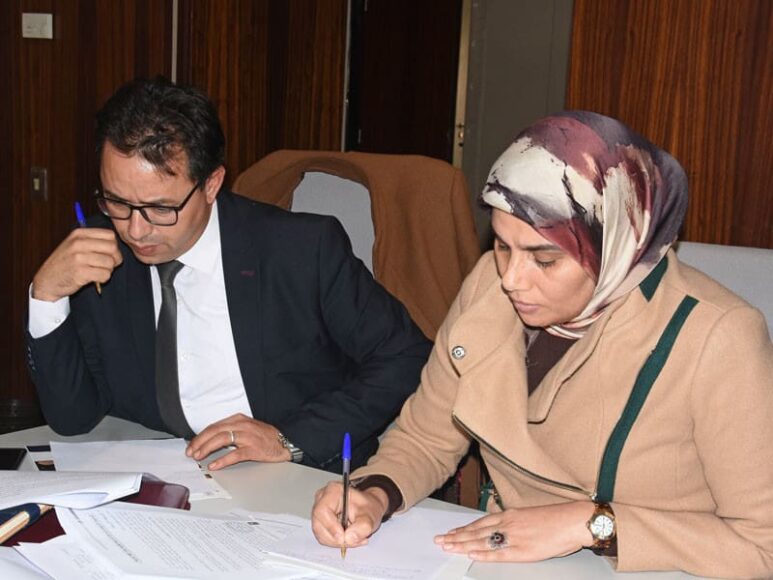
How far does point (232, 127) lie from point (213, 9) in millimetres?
476

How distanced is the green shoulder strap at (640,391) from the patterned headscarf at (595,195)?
0.06m

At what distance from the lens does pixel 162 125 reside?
186 centimetres

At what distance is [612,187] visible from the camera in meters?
1.43

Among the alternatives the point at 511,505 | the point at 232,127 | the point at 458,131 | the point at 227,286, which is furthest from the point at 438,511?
the point at 458,131

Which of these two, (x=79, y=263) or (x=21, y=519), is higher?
(x=79, y=263)

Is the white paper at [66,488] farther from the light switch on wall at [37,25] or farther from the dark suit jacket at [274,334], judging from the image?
the light switch on wall at [37,25]

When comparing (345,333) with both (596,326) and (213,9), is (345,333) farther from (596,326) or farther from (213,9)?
(213,9)

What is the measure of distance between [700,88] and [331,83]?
2957 millimetres

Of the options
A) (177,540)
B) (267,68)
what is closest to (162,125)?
(177,540)

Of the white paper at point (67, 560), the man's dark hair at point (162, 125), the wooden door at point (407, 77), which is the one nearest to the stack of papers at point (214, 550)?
the white paper at point (67, 560)

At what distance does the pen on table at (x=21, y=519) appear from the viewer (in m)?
1.29

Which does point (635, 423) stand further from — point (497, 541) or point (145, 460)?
point (145, 460)

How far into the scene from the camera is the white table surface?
1.30 meters

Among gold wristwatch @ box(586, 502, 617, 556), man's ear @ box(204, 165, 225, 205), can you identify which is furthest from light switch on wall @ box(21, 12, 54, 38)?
gold wristwatch @ box(586, 502, 617, 556)
